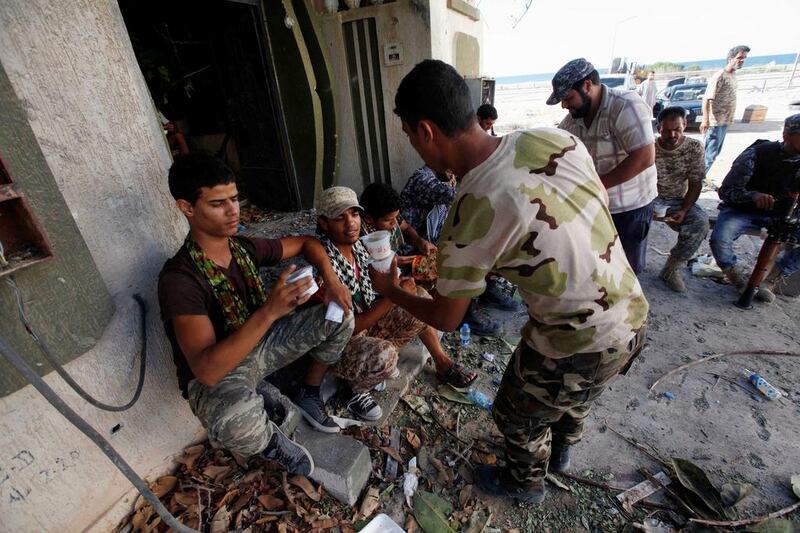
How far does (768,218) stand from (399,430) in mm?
4670

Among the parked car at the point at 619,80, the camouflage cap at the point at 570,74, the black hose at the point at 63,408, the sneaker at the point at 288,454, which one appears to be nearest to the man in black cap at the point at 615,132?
the camouflage cap at the point at 570,74

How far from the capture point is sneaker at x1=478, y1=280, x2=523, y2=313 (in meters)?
4.14

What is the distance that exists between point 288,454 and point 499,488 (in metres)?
1.27

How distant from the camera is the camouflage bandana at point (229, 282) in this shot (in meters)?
1.90

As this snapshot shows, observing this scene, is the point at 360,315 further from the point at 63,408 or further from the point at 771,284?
the point at 771,284

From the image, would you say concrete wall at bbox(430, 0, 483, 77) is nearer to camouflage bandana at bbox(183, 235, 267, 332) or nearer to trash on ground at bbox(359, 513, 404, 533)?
camouflage bandana at bbox(183, 235, 267, 332)

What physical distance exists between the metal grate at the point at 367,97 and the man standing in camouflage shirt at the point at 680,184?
3.61 meters

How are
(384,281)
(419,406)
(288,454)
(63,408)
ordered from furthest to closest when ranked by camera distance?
(419,406)
(288,454)
(384,281)
(63,408)

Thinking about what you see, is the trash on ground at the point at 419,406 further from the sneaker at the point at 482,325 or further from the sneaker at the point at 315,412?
the sneaker at the point at 482,325

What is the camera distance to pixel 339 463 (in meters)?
2.13

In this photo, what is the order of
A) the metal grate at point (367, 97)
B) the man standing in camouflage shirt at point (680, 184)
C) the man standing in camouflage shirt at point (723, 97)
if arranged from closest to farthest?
the man standing in camouflage shirt at point (680, 184), the metal grate at point (367, 97), the man standing in camouflage shirt at point (723, 97)

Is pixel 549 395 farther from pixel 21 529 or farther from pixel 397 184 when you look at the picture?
pixel 397 184

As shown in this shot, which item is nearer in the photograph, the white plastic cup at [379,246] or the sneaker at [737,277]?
the white plastic cup at [379,246]

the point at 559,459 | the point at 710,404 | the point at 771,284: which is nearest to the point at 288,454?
the point at 559,459
